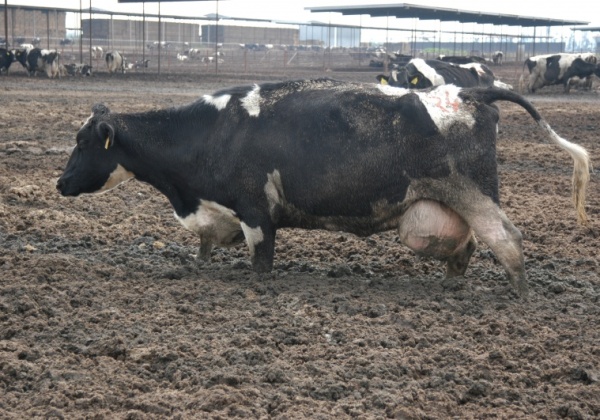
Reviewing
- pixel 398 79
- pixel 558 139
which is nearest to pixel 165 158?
pixel 558 139

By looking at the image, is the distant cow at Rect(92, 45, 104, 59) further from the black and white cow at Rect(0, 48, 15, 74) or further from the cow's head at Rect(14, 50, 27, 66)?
the black and white cow at Rect(0, 48, 15, 74)

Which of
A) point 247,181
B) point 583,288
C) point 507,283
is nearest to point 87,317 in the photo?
point 247,181

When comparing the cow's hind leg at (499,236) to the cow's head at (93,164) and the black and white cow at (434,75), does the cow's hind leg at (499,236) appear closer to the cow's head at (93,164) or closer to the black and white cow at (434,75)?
the cow's head at (93,164)

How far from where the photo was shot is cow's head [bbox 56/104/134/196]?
743cm

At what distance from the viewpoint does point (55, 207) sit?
9.42 metres

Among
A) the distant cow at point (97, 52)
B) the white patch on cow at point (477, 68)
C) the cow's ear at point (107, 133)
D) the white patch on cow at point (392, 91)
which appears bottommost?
the cow's ear at point (107, 133)

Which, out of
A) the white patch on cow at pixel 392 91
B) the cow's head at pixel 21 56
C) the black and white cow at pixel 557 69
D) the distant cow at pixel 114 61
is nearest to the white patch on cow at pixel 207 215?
the white patch on cow at pixel 392 91

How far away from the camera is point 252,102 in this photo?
7125 millimetres

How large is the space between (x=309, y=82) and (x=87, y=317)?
2715 millimetres

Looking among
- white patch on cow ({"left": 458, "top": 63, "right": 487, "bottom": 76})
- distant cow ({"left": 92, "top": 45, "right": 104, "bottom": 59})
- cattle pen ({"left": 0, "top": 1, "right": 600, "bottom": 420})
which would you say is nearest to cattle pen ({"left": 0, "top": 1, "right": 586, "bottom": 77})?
distant cow ({"left": 92, "top": 45, "right": 104, "bottom": 59})

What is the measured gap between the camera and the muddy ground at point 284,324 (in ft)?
14.9

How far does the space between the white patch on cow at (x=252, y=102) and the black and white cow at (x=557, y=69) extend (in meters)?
Answer: 27.6

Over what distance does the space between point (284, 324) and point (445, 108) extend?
2.12 metres

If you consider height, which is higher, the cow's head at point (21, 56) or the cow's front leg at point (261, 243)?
the cow's head at point (21, 56)
